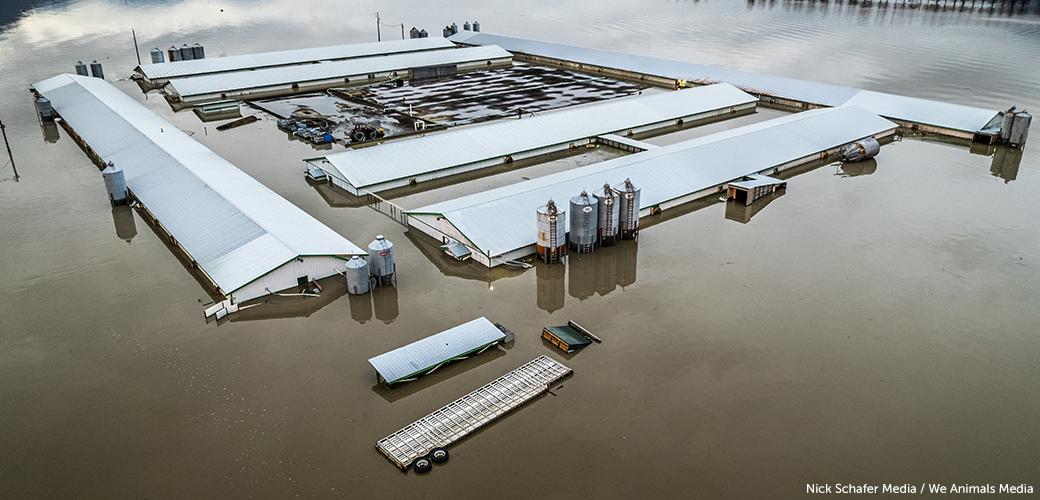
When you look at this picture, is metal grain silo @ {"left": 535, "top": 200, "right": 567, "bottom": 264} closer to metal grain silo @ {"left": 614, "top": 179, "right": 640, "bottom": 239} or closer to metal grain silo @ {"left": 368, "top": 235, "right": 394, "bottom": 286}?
metal grain silo @ {"left": 614, "top": 179, "right": 640, "bottom": 239}

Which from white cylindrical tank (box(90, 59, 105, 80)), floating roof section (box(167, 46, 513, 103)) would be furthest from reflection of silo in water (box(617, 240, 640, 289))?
white cylindrical tank (box(90, 59, 105, 80))

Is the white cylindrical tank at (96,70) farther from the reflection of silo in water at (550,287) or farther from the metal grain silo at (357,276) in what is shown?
the reflection of silo in water at (550,287)

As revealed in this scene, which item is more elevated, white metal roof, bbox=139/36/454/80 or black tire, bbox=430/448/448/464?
white metal roof, bbox=139/36/454/80

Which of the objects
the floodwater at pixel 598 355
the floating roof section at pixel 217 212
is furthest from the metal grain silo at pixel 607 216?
the floating roof section at pixel 217 212

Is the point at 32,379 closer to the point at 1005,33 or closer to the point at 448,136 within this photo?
the point at 448,136

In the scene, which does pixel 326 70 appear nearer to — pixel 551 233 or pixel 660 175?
pixel 660 175

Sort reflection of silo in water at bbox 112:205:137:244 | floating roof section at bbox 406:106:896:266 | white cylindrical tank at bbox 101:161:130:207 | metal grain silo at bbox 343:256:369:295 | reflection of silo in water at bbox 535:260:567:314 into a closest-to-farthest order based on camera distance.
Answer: metal grain silo at bbox 343:256:369:295 < reflection of silo in water at bbox 535:260:567:314 < floating roof section at bbox 406:106:896:266 < reflection of silo in water at bbox 112:205:137:244 < white cylindrical tank at bbox 101:161:130:207
